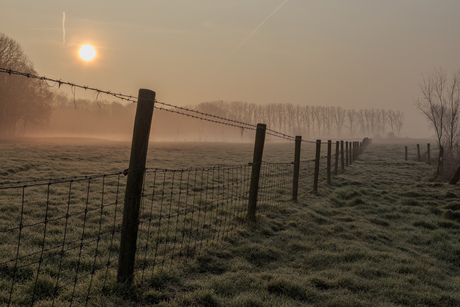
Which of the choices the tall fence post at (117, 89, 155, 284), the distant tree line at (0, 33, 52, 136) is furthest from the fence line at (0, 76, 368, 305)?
the distant tree line at (0, 33, 52, 136)

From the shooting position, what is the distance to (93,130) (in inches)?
3868

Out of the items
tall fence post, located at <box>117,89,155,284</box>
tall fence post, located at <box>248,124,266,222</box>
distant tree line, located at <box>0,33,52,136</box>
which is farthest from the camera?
distant tree line, located at <box>0,33,52,136</box>

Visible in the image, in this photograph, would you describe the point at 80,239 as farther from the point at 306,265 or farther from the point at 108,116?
the point at 108,116

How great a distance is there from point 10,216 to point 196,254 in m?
5.95

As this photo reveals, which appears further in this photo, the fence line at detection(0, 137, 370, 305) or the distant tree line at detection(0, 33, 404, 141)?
the distant tree line at detection(0, 33, 404, 141)

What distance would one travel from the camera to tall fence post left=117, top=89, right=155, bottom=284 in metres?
4.49

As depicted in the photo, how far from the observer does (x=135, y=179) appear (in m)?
4.52

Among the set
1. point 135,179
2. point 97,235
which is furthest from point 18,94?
point 135,179

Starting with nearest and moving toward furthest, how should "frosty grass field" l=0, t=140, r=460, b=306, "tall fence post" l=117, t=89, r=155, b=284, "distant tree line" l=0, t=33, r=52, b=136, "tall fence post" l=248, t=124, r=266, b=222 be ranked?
"tall fence post" l=117, t=89, r=155, b=284, "frosty grass field" l=0, t=140, r=460, b=306, "tall fence post" l=248, t=124, r=266, b=222, "distant tree line" l=0, t=33, r=52, b=136

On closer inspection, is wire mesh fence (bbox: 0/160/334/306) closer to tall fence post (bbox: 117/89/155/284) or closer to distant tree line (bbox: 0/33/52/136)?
tall fence post (bbox: 117/89/155/284)

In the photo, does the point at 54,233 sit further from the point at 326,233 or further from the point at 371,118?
the point at 371,118

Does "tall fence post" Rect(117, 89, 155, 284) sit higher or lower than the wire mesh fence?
higher

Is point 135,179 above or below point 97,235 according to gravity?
above

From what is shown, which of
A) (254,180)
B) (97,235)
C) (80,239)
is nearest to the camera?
(80,239)
